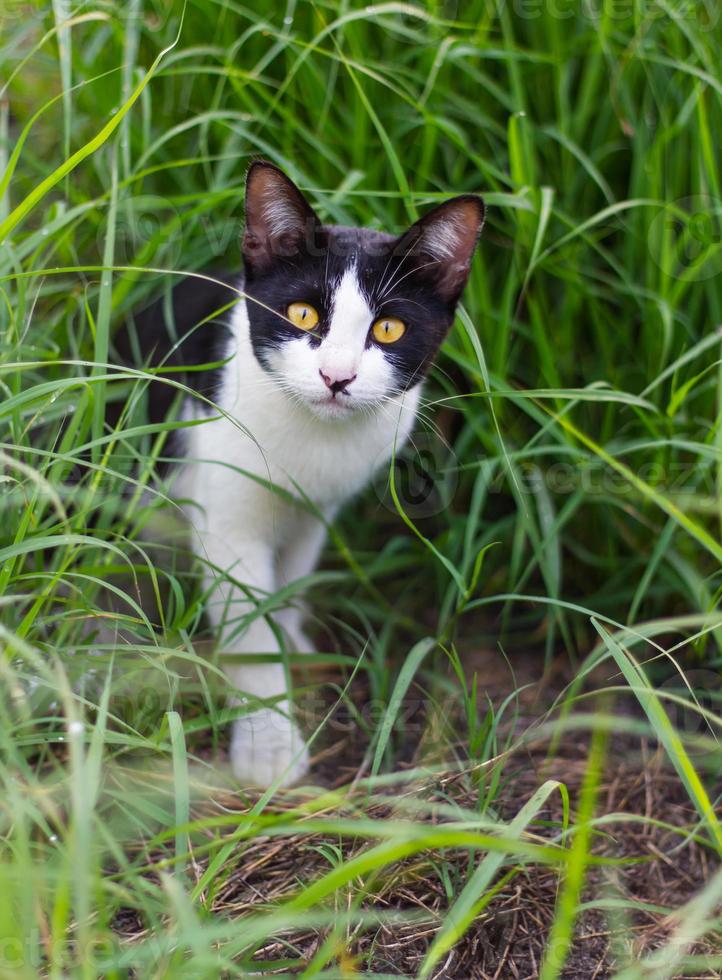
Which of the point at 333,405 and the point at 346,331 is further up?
the point at 346,331

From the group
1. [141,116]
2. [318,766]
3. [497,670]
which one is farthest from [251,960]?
[141,116]

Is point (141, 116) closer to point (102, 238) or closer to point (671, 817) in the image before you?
point (102, 238)

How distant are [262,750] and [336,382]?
0.67 meters

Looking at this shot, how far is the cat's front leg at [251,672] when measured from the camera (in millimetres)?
1558

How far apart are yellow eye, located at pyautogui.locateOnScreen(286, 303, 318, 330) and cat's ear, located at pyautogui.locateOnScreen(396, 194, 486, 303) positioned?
16cm

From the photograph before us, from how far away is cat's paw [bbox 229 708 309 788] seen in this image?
157 centimetres

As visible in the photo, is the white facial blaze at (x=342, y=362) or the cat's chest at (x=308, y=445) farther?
the cat's chest at (x=308, y=445)

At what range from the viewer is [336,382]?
1.30 metres
